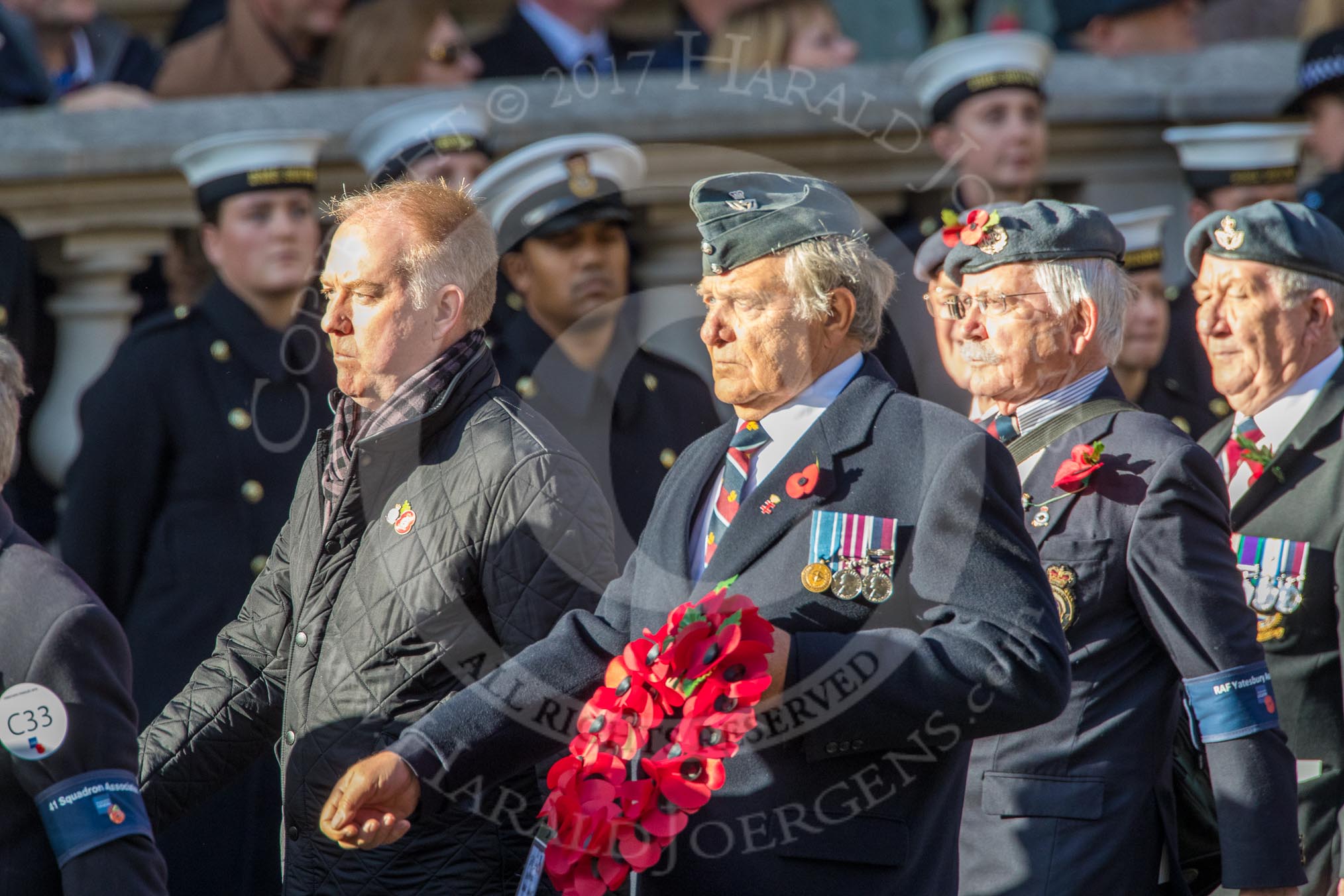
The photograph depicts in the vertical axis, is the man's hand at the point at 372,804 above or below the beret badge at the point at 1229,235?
below

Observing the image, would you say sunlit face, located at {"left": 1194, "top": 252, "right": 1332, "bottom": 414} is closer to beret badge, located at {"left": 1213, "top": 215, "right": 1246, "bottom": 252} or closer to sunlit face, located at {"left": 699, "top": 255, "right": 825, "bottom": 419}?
beret badge, located at {"left": 1213, "top": 215, "right": 1246, "bottom": 252}

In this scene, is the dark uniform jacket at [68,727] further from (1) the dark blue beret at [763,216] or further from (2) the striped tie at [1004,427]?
(2) the striped tie at [1004,427]

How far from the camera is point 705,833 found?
3055mm

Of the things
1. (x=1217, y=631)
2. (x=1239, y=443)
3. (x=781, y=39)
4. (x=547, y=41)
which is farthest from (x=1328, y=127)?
(x=1217, y=631)

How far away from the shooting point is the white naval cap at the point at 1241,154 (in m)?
5.93

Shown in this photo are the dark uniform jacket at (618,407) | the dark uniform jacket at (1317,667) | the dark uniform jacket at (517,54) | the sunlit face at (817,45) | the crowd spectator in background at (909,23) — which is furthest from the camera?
the crowd spectator in background at (909,23)

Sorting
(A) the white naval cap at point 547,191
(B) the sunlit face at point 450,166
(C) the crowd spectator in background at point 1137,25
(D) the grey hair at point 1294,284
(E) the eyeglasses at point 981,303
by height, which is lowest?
(E) the eyeglasses at point 981,303

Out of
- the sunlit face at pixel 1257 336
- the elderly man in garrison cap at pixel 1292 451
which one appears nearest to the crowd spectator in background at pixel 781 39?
the elderly man in garrison cap at pixel 1292 451

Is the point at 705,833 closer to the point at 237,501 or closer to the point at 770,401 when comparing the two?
the point at 770,401

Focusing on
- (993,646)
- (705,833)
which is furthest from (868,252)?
(705,833)

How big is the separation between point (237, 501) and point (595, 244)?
47.7 inches

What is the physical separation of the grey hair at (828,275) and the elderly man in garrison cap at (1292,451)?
1.45 metres

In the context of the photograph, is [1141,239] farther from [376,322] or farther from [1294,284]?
[376,322]

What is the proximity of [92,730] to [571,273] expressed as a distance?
8.27ft
